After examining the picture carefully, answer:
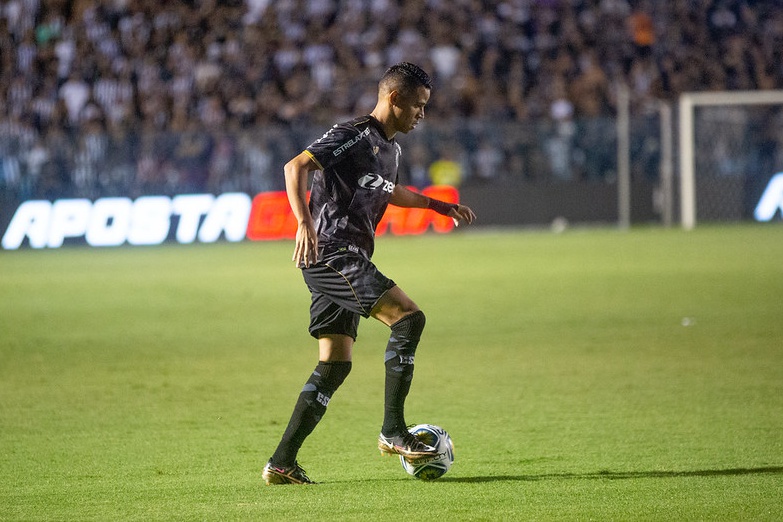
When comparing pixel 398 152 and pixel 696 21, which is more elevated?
pixel 696 21

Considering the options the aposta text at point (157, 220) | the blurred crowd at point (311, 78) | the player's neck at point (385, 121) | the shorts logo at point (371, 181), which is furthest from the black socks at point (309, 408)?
the blurred crowd at point (311, 78)

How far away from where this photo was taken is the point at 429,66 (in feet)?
83.8

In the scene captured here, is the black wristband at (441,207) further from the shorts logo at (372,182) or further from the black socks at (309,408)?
the black socks at (309,408)

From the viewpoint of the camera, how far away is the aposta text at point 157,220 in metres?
23.5

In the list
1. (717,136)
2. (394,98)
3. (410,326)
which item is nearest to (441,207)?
(394,98)

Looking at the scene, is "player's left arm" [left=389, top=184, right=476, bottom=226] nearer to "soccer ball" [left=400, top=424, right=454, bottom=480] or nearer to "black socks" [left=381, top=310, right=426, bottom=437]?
"black socks" [left=381, top=310, right=426, bottom=437]

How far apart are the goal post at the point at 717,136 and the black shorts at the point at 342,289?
2012 centimetres

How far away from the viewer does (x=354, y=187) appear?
5.65m

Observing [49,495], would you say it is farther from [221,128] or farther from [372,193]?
[221,128]

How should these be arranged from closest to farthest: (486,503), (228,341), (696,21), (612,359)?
(486,503) < (612,359) < (228,341) < (696,21)

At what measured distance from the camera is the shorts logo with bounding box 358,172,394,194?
5652 millimetres

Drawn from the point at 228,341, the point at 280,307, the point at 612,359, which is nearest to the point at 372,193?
the point at 612,359

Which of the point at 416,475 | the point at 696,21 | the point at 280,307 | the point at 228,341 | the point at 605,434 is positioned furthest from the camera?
the point at 696,21

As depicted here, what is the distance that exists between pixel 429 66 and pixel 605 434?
19451mm
